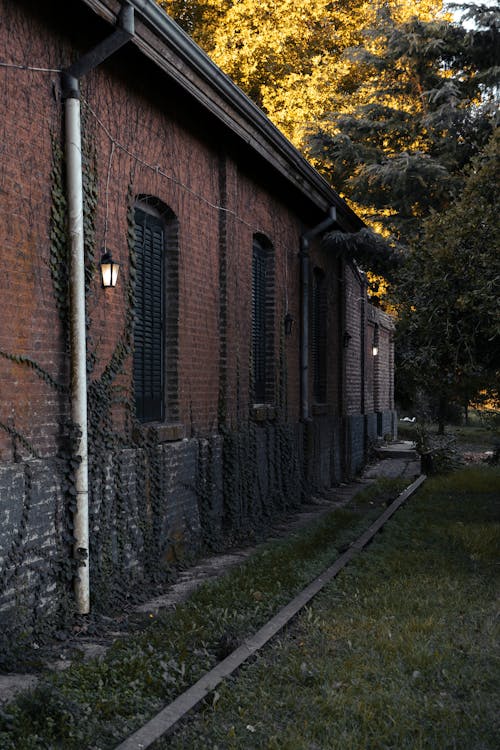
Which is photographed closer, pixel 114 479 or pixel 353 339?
pixel 114 479

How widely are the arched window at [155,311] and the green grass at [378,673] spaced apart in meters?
2.52

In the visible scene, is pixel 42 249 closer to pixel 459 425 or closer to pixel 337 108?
pixel 337 108

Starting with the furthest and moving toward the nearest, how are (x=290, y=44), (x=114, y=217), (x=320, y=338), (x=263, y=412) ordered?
(x=290, y=44) → (x=320, y=338) → (x=263, y=412) → (x=114, y=217)

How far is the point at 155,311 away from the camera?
870cm

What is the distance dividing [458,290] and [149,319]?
3.95 m

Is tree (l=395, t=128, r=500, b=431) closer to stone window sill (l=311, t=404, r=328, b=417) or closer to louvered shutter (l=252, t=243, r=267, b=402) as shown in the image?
louvered shutter (l=252, t=243, r=267, b=402)

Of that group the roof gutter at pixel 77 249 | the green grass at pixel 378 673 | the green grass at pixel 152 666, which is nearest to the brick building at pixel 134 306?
the roof gutter at pixel 77 249

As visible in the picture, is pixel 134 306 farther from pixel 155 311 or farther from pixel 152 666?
pixel 152 666

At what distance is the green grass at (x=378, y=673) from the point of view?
4191mm

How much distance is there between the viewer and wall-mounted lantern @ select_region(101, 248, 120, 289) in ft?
23.0

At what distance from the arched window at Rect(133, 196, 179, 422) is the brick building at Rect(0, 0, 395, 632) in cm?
2

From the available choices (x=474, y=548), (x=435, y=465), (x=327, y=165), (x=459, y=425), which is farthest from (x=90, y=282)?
(x=459, y=425)

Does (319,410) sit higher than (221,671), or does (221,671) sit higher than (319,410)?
(319,410)

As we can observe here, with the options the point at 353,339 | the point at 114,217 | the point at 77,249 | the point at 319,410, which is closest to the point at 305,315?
the point at 319,410
